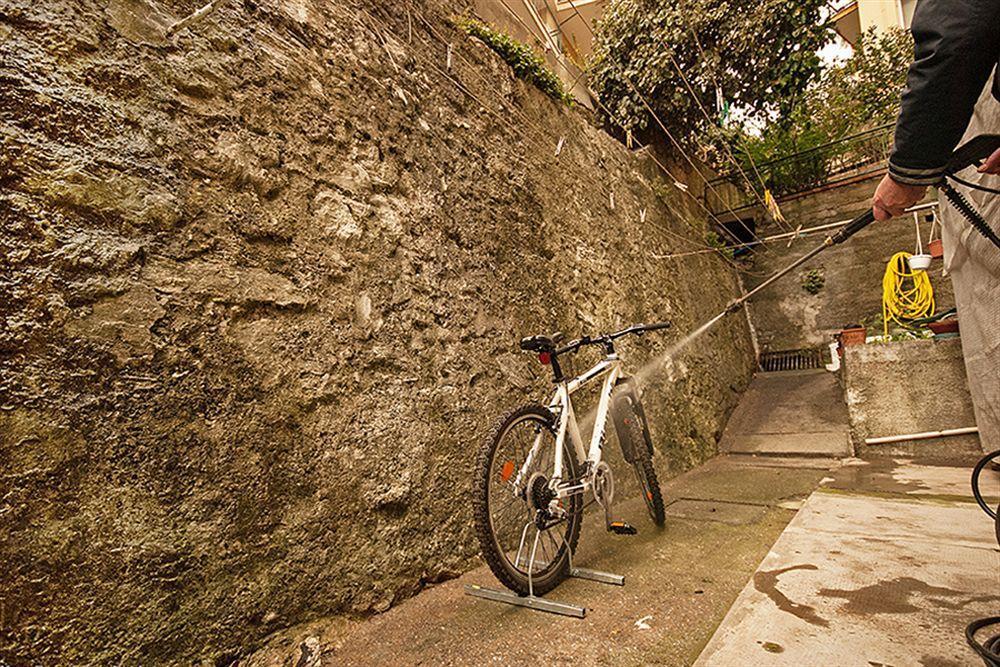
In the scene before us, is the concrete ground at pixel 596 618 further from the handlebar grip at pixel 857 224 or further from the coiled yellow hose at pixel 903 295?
the coiled yellow hose at pixel 903 295

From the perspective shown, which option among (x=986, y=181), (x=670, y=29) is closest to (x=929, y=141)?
(x=986, y=181)

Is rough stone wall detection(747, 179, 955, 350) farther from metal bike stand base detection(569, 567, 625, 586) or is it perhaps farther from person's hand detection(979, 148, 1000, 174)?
person's hand detection(979, 148, 1000, 174)

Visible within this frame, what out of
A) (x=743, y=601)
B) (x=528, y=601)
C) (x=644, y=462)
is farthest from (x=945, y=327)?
(x=528, y=601)

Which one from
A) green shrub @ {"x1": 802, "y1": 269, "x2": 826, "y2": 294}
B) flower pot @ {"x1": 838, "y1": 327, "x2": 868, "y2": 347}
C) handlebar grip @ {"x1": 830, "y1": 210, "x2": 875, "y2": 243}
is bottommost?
flower pot @ {"x1": 838, "y1": 327, "x2": 868, "y2": 347}

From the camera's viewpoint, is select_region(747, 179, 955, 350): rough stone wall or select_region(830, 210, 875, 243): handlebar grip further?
select_region(747, 179, 955, 350): rough stone wall

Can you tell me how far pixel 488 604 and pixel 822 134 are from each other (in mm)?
9810

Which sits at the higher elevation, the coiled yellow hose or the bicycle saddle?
the coiled yellow hose

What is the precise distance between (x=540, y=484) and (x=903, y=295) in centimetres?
573

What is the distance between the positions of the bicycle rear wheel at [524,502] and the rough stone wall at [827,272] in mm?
6801

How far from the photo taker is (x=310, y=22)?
205 centimetres

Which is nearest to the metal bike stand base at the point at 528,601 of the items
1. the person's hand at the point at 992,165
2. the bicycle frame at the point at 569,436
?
the bicycle frame at the point at 569,436

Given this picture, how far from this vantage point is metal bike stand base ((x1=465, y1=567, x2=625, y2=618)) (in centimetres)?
169

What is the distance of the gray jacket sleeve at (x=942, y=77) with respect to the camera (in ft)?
2.96

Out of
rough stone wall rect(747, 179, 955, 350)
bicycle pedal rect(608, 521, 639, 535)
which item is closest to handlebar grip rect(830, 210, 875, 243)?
bicycle pedal rect(608, 521, 639, 535)
